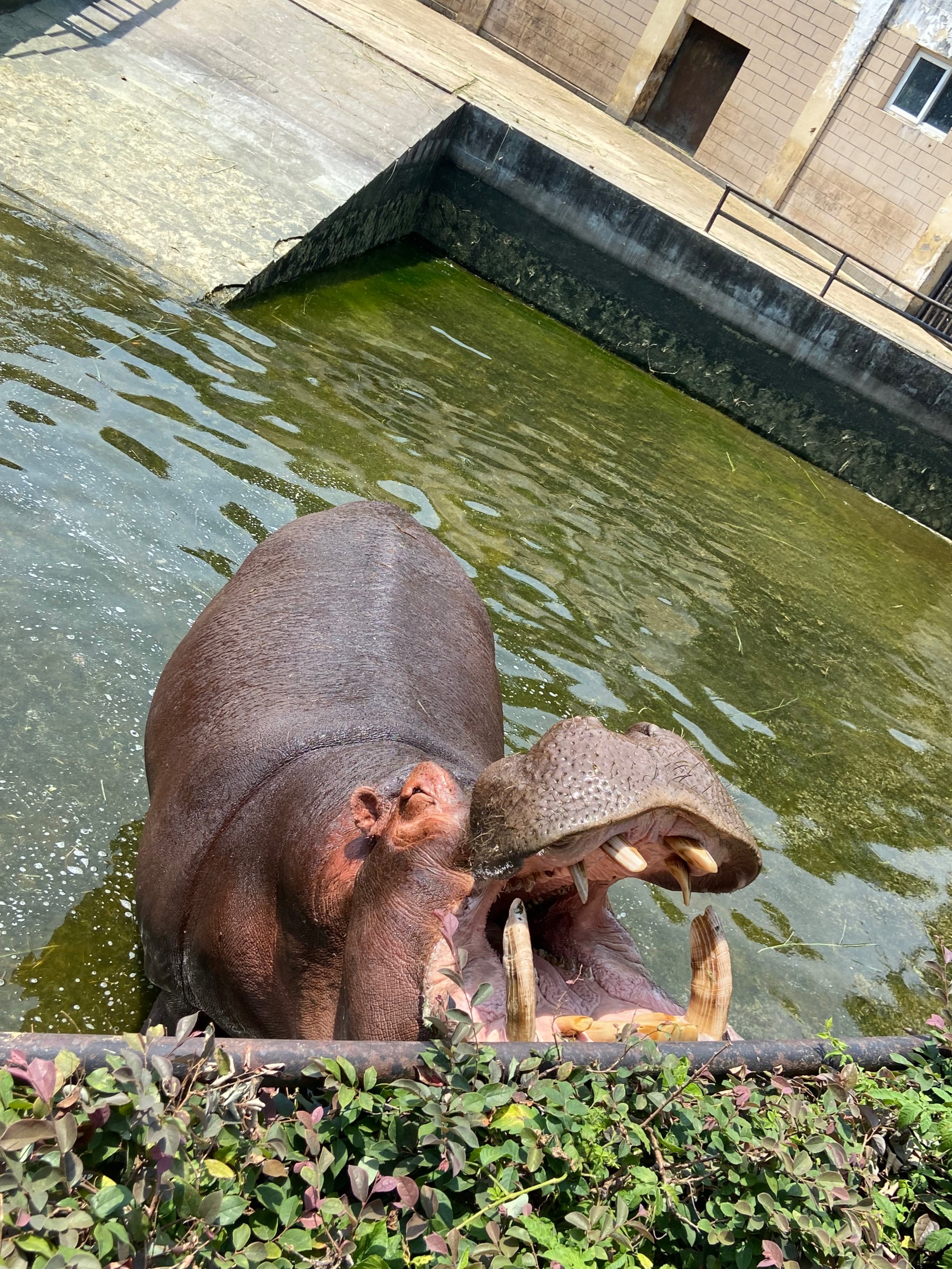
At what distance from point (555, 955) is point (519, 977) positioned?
17.8 inches

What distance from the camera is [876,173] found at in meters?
18.2

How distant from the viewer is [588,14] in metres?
19.1

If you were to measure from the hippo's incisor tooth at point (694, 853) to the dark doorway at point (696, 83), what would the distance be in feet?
64.3

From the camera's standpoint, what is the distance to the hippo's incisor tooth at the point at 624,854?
6.15 ft

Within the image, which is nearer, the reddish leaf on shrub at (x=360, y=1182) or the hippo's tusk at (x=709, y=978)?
the reddish leaf on shrub at (x=360, y=1182)

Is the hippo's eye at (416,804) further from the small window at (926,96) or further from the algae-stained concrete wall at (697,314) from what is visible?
Answer: the small window at (926,96)

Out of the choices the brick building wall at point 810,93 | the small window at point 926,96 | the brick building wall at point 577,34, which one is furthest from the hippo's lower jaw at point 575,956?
the brick building wall at point 577,34

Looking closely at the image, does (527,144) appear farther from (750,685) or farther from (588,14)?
(588,14)

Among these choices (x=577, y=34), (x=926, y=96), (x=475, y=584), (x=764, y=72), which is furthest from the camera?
(x=577, y=34)

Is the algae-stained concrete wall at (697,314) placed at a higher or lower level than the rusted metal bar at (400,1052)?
lower

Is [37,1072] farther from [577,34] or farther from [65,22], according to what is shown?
[577,34]

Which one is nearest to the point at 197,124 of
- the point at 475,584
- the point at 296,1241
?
the point at 475,584

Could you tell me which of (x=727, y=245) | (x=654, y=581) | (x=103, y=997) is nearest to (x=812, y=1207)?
(x=103, y=997)

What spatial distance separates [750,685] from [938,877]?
1.43 m
